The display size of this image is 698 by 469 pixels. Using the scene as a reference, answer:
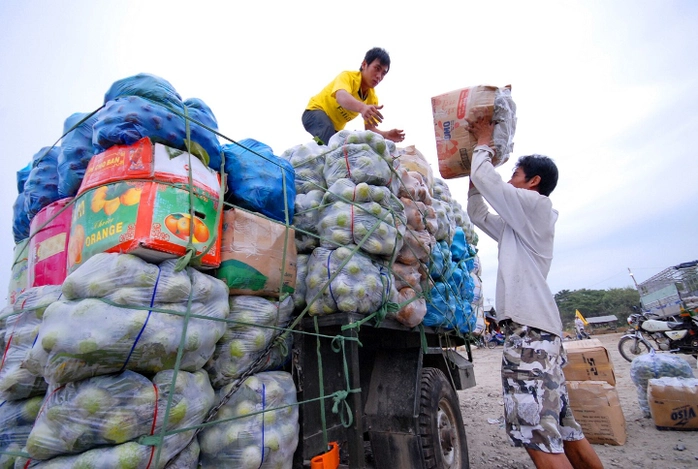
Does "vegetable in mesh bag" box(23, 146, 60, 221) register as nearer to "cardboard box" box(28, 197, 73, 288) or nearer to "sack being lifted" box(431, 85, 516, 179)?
"cardboard box" box(28, 197, 73, 288)

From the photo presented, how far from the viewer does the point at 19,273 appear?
90.9 inches

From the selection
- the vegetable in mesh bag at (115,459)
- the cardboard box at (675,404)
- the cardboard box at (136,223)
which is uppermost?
the cardboard box at (136,223)

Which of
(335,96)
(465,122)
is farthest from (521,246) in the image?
(335,96)

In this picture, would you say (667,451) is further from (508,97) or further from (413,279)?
(508,97)

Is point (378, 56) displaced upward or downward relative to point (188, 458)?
upward

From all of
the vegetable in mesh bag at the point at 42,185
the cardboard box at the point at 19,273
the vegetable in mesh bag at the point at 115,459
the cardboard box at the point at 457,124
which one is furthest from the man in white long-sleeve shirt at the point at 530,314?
the cardboard box at the point at 19,273

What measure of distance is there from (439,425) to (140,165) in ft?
8.49

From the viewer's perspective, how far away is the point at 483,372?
10000 mm

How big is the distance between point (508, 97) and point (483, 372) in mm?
9122

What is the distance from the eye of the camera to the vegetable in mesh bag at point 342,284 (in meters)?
2.06

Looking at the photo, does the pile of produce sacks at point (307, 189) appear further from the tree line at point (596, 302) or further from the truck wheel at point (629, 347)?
the tree line at point (596, 302)

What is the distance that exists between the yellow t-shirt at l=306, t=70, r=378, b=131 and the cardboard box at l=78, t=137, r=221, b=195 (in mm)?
2395

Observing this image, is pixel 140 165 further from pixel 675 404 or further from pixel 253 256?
pixel 675 404

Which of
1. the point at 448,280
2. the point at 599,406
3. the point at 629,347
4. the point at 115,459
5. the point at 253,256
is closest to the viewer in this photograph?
the point at 115,459
